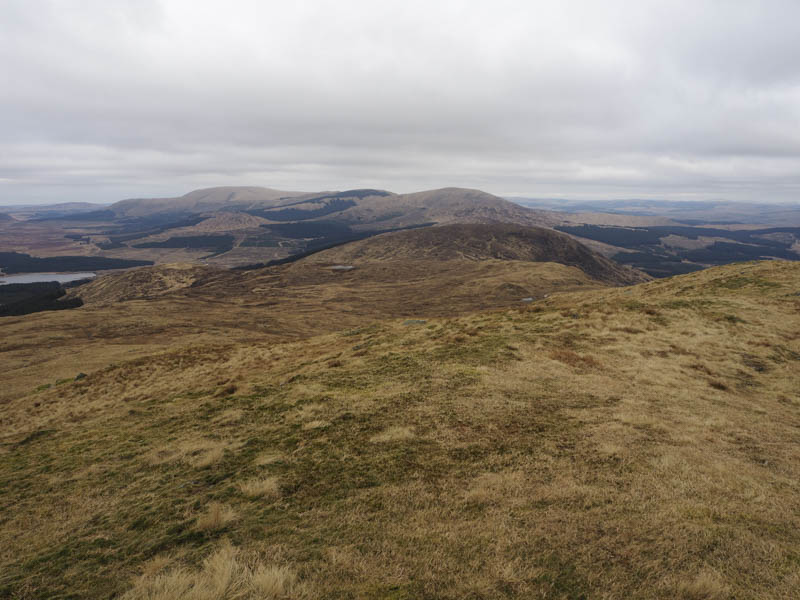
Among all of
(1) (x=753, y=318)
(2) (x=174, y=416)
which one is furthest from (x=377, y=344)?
(1) (x=753, y=318)

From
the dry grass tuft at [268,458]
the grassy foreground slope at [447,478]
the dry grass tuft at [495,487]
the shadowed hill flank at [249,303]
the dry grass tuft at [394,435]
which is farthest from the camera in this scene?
the shadowed hill flank at [249,303]

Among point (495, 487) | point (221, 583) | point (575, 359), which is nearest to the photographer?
point (221, 583)

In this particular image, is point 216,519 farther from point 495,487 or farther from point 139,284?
point 139,284

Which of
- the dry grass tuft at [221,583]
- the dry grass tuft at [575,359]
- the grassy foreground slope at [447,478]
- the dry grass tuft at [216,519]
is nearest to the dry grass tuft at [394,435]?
the grassy foreground slope at [447,478]

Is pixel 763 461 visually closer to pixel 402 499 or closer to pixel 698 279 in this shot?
pixel 402 499

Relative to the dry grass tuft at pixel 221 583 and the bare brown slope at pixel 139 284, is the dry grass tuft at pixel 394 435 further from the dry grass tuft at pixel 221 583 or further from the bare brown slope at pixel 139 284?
the bare brown slope at pixel 139 284

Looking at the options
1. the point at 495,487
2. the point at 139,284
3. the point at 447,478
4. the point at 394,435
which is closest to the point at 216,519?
the point at 394,435
